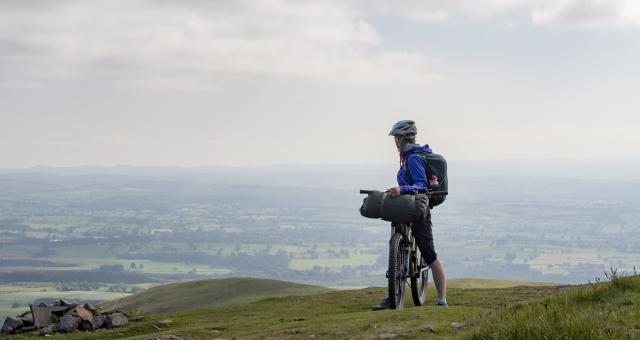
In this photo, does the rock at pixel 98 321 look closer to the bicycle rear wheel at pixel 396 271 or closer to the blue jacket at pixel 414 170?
the bicycle rear wheel at pixel 396 271

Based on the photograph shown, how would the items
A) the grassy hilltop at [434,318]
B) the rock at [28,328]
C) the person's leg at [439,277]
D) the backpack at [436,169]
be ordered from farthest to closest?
the rock at [28,328] < the person's leg at [439,277] < the backpack at [436,169] < the grassy hilltop at [434,318]

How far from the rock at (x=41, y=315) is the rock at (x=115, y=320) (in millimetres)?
1488

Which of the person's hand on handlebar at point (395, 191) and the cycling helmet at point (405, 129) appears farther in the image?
the cycling helmet at point (405, 129)

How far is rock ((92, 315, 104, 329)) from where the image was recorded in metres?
17.4

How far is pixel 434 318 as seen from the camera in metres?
11.7

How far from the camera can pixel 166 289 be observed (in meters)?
40.8

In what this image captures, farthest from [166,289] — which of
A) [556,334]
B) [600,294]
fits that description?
[556,334]

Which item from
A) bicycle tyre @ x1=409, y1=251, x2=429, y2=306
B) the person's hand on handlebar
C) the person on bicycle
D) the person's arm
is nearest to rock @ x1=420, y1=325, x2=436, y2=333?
the person on bicycle

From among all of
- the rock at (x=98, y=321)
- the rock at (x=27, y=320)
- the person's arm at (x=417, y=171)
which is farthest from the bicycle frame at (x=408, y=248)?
the rock at (x=27, y=320)

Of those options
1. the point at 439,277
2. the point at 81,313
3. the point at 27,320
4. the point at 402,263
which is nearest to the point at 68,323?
the point at 81,313

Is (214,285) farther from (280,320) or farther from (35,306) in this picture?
(280,320)

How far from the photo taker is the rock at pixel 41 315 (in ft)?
57.6

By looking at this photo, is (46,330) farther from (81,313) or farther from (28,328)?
(81,313)

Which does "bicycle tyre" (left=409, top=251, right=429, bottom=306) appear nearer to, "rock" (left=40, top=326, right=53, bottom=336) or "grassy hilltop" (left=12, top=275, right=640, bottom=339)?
"grassy hilltop" (left=12, top=275, right=640, bottom=339)
